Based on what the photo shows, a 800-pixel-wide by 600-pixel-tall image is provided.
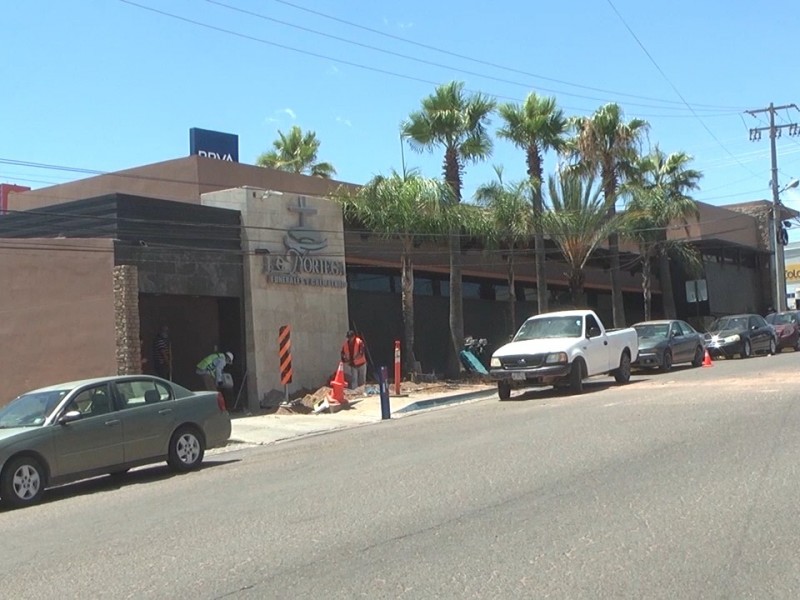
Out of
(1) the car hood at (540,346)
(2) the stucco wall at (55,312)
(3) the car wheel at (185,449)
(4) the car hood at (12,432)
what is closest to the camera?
(4) the car hood at (12,432)

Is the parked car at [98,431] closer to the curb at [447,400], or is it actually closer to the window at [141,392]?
the window at [141,392]

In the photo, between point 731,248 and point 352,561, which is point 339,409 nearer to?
point 352,561

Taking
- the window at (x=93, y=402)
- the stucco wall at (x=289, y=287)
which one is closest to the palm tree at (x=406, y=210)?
the stucco wall at (x=289, y=287)

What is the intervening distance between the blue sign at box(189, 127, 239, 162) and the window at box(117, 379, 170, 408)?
18.6 meters

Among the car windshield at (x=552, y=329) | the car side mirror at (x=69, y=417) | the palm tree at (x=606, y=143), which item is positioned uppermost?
the palm tree at (x=606, y=143)

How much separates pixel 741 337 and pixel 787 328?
530cm

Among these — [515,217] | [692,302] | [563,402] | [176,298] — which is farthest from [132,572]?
[692,302]

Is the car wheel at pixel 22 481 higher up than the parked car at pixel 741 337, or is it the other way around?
the parked car at pixel 741 337

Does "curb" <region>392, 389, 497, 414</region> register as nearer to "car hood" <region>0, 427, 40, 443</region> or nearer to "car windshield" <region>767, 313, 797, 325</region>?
"car hood" <region>0, 427, 40, 443</region>

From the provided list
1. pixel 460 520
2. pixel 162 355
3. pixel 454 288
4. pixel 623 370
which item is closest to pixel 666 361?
Result: pixel 623 370

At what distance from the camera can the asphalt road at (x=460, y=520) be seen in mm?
6059

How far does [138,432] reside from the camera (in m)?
12.2

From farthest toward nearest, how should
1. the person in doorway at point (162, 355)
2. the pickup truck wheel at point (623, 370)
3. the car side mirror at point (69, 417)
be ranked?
the pickup truck wheel at point (623, 370) → the person in doorway at point (162, 355) → the car side mirror at point (69, 417)

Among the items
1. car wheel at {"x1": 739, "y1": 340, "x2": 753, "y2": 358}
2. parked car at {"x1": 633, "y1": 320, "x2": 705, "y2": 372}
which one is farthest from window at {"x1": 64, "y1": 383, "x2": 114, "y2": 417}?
car wheel at {"x1": 739, "y1": 340, "x2": 753, "y2": 358}
